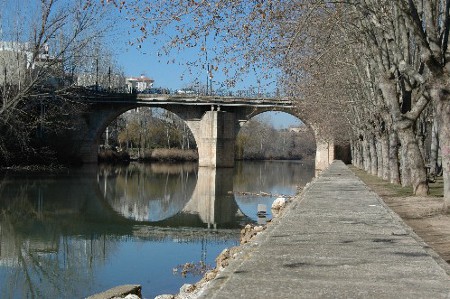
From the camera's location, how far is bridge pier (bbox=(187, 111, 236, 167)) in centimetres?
5644

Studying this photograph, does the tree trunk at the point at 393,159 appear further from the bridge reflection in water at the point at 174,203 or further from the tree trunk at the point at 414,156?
the bridge reflection in water at the point at 174,203

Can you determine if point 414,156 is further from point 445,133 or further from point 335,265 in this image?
point 335,265

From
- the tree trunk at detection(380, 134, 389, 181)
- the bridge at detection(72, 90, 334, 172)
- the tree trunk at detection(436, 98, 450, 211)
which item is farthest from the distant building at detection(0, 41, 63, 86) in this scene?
the tree trunk at detection(436, 98, 450, 211)

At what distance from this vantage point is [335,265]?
5191 mm

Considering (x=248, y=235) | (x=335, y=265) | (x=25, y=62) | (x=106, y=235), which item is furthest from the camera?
(x=25, y=62)

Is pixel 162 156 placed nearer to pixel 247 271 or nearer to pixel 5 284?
pixel 5 284

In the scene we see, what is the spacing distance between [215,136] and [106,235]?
41059 mm

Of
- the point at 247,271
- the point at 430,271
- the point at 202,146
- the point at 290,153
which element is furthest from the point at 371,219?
the point at 290,153

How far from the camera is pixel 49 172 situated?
3847cm

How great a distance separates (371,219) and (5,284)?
5.39 m

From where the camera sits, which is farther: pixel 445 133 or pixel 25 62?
pixel 25 62

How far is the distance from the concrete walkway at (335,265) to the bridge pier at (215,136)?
47920 mm

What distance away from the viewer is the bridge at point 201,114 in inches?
2202

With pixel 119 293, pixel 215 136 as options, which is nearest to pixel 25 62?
pixel 119 293
